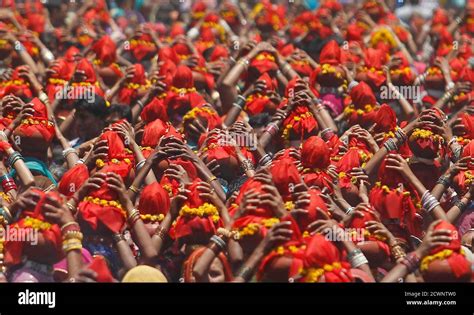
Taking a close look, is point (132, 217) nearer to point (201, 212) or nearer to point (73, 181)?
point (201, 212)

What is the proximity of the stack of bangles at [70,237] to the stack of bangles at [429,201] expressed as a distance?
267 cm

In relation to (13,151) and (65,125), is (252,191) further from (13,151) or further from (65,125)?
(65,125)

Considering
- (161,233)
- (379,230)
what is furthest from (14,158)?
(379,230)

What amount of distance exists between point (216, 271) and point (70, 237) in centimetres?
101

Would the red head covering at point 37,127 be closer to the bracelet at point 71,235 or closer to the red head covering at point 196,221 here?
the red head covering at point 196,221

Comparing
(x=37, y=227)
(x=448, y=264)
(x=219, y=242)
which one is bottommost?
(x=448, y=264)

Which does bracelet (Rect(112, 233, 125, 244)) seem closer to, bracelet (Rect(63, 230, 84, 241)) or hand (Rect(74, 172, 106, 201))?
hand (Rect(74, 172, 106, 201))

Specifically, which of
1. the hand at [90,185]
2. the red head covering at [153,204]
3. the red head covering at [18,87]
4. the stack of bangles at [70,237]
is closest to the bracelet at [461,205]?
the red head covering at [153,204]

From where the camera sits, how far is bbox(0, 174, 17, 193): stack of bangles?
28.2 feet

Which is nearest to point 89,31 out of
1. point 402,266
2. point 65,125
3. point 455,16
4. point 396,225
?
point 65,125

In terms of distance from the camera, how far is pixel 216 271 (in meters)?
7.39

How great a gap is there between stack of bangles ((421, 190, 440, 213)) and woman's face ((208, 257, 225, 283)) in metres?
1.77

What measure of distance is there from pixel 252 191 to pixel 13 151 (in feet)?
7.83

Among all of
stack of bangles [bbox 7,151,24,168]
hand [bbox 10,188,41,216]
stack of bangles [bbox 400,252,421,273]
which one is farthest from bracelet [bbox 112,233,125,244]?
stack of bangles [bbox 400,252,421,273]
